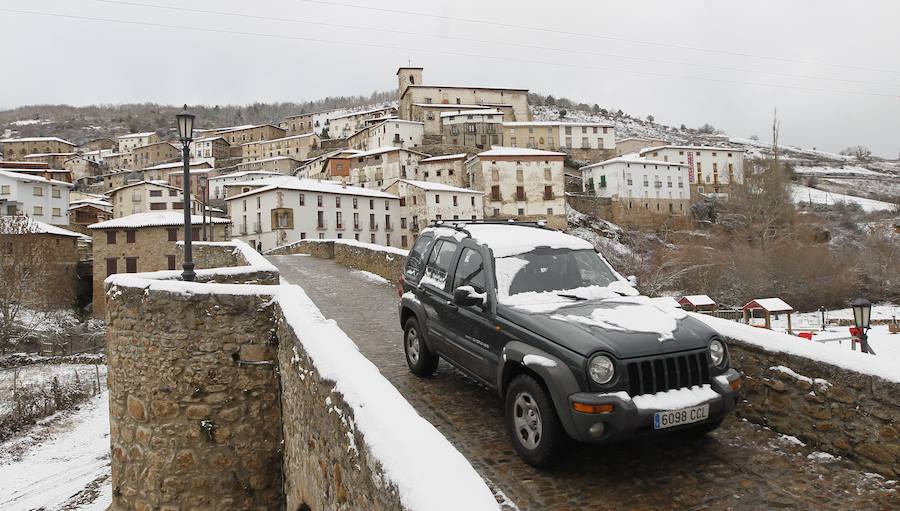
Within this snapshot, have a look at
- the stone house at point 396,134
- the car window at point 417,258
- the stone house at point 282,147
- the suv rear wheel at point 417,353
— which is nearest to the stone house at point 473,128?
the stone house at point 396,134

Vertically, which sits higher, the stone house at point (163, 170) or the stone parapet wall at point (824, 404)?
the stone house at point (163, 170)

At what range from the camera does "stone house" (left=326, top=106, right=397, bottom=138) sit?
106 m

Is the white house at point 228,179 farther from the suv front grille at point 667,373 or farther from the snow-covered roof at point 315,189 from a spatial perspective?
the suv front grille at point 667,373

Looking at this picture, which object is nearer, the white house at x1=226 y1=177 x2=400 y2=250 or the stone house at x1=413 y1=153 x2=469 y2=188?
the white house at x1=226 y1=177 x2=400 y2=250

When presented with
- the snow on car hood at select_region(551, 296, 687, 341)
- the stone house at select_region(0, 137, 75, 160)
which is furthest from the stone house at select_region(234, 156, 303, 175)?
the snow on car hood at select_region(551, 296, 687, 341)

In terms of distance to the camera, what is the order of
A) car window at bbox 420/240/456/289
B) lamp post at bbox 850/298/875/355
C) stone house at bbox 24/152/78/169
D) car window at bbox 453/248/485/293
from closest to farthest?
car window at bbox 453/248/485/293 < car window at bbox 420/240/456/289 < lamp post at bbox 850/298/875/355 < stone house at bbox 24/152/78/169

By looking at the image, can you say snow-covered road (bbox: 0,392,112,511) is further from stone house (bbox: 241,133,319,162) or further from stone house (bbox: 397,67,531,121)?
stone house (bbox: 241,133,319,162)

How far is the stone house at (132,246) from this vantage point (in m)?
44.3

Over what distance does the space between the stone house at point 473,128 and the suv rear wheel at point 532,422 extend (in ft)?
269

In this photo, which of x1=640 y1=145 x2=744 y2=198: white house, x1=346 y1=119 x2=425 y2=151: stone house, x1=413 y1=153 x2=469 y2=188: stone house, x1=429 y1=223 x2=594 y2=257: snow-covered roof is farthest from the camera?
x1=640 y1=145 x2=744 y2=198: white house

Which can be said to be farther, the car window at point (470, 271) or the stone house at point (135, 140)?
the stone house at point (135, 140)

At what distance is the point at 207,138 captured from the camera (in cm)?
11069

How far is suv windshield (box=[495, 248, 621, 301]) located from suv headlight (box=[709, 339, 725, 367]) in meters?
1.13

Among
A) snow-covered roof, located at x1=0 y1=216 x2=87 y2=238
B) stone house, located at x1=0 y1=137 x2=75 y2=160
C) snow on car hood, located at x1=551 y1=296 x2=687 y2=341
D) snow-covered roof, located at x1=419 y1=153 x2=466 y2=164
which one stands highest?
stone house, located at x1=0 y1=137 x2=75 y2=160
